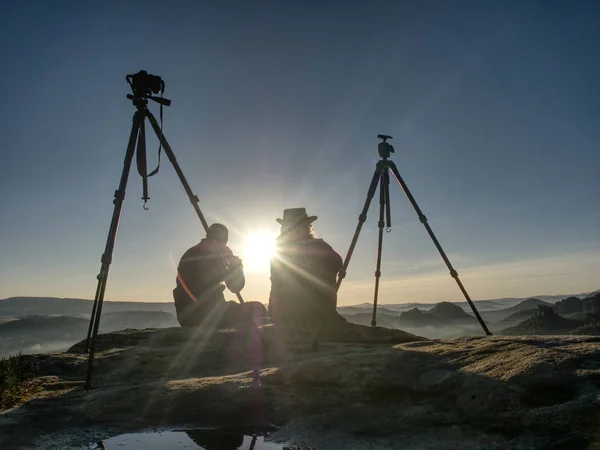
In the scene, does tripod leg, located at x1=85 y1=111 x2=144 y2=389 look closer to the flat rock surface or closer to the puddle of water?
the flat rock surface

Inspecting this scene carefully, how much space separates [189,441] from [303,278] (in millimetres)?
5794

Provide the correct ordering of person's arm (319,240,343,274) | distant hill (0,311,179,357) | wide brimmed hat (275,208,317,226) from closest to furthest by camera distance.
Answer: person's arm (319,240,343,274), wide brimmed hat (275,208,317,226), distant hill (0,311,179,357)

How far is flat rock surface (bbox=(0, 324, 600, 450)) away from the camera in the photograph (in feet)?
11.0

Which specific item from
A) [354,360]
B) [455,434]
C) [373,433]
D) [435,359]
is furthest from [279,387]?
[455,434]

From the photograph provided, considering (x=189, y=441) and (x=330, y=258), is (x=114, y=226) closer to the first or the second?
(x=189, y=441)

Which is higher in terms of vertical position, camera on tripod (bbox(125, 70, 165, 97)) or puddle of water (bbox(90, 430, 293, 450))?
camera on tripod (bbox(125, 70, 165, 97))

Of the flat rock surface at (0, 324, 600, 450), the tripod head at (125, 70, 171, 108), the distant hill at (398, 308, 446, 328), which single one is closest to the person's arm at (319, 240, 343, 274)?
the flat rock surface at (0, 324, 600, 450)

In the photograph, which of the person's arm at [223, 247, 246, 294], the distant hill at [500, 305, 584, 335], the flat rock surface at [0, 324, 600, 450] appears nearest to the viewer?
the flat rock surface at [0, 324, 600, 450]

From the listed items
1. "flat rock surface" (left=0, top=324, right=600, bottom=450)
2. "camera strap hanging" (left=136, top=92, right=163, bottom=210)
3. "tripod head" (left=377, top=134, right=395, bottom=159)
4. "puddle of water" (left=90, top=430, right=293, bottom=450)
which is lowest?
"puddle of water" (left=90, top=430, right=293, bottom=450)

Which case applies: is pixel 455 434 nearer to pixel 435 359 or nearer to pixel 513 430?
pixel 513 430

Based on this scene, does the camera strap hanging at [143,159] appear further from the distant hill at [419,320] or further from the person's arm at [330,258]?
the distant hill at [419,320]

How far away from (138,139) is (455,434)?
7.17 meters

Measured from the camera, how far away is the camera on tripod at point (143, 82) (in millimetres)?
7352

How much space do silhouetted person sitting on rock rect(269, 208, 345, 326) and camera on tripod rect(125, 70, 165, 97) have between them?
480 centimetres
